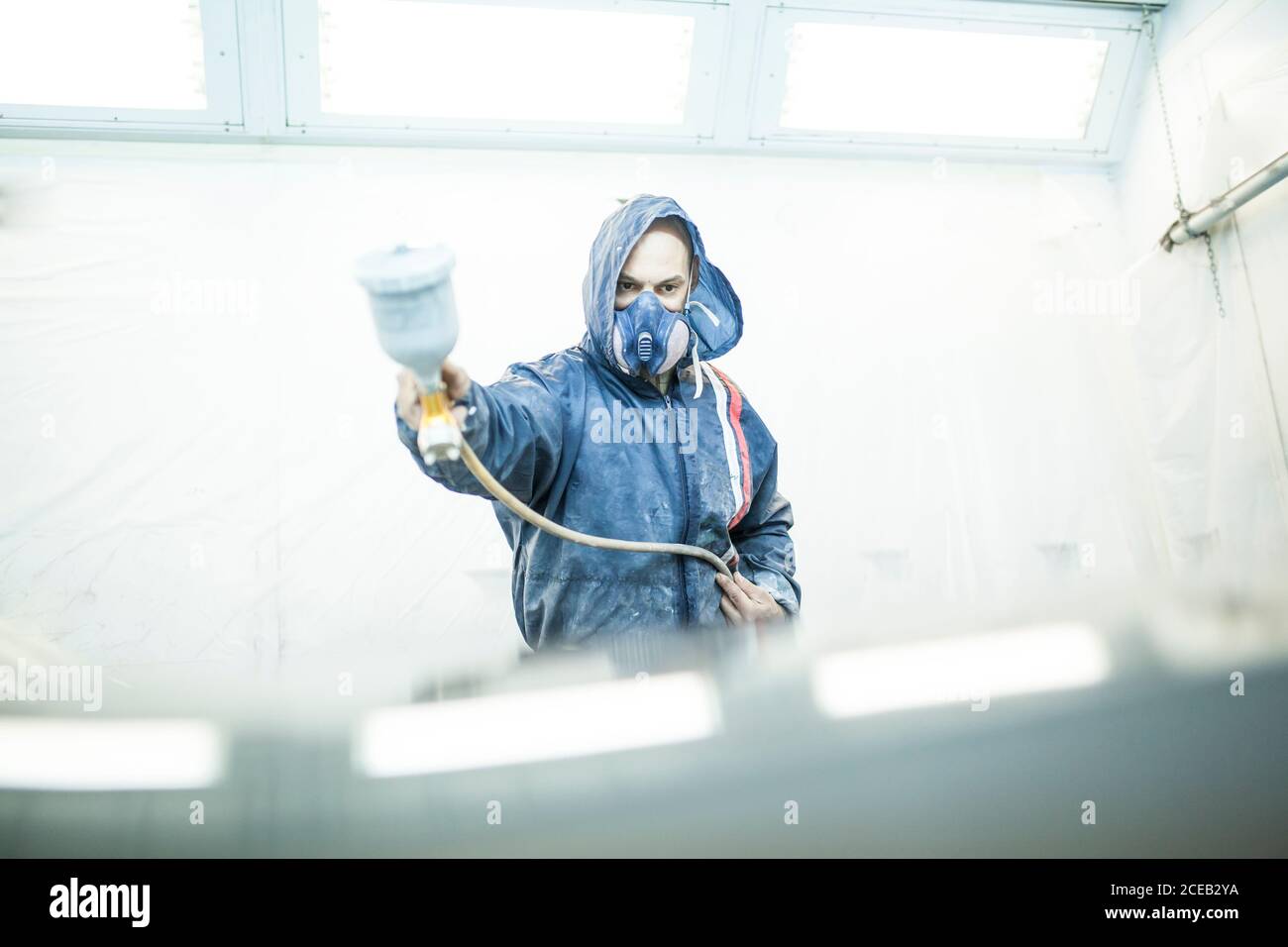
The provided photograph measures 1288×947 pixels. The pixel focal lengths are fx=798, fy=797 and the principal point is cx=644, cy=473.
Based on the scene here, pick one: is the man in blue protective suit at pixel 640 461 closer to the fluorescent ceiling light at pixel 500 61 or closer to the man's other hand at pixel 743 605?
the man's other hand at pixel 743 605

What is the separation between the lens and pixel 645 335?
121 cm

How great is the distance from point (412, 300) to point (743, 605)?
2.37 feet

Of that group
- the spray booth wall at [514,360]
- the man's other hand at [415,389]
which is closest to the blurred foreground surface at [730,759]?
the man's other hand at [415,389]

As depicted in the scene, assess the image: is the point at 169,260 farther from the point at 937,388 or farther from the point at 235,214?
A: the point at 937,388

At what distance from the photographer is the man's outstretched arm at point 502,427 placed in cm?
81

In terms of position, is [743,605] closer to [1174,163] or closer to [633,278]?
[633,278]

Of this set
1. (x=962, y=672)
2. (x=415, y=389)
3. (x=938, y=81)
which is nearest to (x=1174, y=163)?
(x=938, y=81)

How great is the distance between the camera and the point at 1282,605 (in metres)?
0.33

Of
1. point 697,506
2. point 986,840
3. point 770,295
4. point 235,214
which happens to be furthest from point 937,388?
point 986,840

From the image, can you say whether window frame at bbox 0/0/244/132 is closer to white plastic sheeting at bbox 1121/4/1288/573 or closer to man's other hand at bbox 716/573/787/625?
man's other hand at bbox 716/573/787/625

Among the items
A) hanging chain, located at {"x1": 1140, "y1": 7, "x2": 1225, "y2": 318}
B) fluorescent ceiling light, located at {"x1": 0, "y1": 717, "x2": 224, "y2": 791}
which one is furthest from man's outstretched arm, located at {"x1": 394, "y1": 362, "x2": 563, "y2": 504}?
hanging chain, located at {"x1": 1140, "y1": 7, "x2": 1225, "y2": 318}

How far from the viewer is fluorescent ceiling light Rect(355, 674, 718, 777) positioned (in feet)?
0.92

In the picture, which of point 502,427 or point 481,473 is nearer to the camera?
point 481,473
